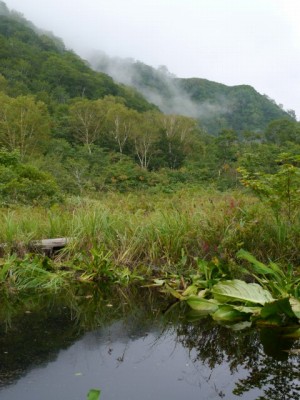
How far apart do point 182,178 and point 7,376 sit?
1507 inches

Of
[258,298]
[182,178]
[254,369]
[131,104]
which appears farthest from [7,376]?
[131,104]

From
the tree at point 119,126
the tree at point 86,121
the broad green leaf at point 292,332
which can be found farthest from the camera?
A: the tree at point 119,126

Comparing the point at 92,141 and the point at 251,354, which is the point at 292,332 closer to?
the point at 251,354

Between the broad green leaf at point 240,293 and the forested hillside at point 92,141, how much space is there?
37.4 ft

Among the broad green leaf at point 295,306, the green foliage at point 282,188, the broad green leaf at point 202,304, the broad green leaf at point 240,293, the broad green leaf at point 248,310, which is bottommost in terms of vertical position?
the broad green leaf at point 202,304

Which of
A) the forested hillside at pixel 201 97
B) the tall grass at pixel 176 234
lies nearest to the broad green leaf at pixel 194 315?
the tall grass at pixel 176 234

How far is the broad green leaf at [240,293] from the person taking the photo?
9.52 feet

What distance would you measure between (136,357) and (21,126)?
34.3 m

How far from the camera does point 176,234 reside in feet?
14.6

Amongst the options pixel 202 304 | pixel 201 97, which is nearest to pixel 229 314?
pixel 202 304

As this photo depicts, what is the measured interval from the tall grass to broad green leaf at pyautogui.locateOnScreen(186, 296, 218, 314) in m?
0.79

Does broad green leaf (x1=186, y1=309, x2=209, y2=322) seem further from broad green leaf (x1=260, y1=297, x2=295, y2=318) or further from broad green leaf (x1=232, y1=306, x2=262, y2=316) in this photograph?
broad green leaf (x1=260, y1=297, x2=295, y2=318)

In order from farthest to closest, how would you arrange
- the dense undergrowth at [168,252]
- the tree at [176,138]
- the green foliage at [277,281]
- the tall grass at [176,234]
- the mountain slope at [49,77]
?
the mountain slope at [49,77], the tree at [176,138], the tall grass at [176,234], the dense undergrowth at [168,252], the green foliage at [277,281]

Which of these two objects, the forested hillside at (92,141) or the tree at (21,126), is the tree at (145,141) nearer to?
the forested hillside at (92,141)
